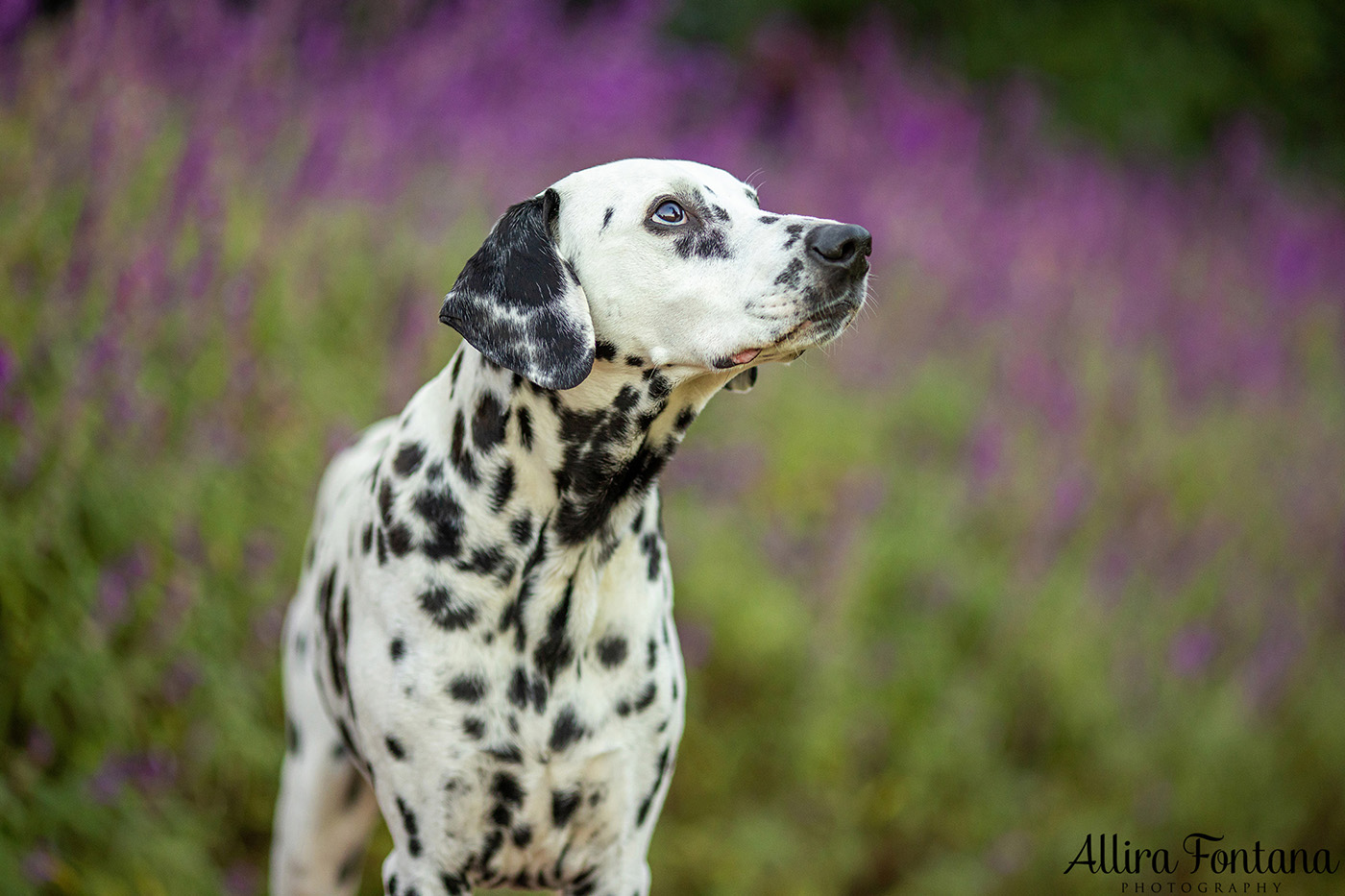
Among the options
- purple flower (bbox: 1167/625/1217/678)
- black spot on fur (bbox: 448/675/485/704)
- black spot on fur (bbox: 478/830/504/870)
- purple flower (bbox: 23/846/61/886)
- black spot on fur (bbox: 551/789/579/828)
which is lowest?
purple flower (bbox: 23/846/61/886)

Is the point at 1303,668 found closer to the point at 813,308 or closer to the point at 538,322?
the point at 813,308

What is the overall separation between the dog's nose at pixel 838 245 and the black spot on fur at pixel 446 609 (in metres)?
1.01

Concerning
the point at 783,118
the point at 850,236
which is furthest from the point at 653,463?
the point at 783,118

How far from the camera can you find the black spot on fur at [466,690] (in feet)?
6.63

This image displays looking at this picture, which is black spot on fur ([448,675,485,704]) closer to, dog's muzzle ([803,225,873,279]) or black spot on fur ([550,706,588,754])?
black spot on fur ([550,706,588,754])

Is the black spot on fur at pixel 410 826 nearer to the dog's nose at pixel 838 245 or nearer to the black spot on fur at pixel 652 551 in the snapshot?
the black spot on fur at pixel 652 551

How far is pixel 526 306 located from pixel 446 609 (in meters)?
0.64

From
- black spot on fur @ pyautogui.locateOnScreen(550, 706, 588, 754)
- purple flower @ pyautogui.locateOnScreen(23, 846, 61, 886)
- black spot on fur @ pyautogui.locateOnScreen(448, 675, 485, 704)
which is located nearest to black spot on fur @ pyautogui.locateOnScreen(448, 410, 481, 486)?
black spot on fur @ pyautogui.locateOnScreen(448, 675, 485, 704)

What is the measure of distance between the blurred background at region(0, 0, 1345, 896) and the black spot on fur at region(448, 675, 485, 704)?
1253 mm

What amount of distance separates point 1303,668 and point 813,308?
441 cm

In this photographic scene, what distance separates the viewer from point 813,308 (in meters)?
1.97

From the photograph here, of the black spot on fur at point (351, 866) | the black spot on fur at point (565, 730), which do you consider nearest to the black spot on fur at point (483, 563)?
the black spot on fur at point (565, 730)

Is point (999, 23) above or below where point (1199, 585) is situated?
above

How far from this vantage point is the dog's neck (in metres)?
2.06
